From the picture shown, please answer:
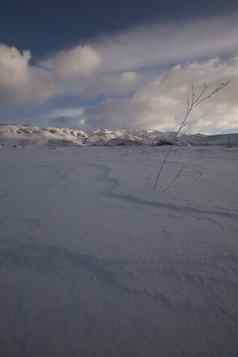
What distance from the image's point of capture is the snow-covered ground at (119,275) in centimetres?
49

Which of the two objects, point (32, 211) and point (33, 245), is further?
point (32, 211)

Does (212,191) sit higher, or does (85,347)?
(212,191)

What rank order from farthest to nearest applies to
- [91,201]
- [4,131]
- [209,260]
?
1. [4,131]
2. [91,201]
3. [209,260]

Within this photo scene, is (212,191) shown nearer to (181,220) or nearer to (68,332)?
(181,220)

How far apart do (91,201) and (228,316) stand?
859mm

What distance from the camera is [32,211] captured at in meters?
1.11

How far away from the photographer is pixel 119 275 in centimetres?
67

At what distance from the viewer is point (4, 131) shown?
60.2 feet

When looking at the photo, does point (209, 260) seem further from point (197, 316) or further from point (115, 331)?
point (115, 331)

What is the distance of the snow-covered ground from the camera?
0.49 meters

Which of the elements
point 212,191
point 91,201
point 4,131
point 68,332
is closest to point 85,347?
point 68,332

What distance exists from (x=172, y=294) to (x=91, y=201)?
742 millimetres

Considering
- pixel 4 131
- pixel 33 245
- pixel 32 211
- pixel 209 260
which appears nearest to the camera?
pixel 209 260

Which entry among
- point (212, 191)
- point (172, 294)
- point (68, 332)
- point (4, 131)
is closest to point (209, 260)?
point (172, 294)
